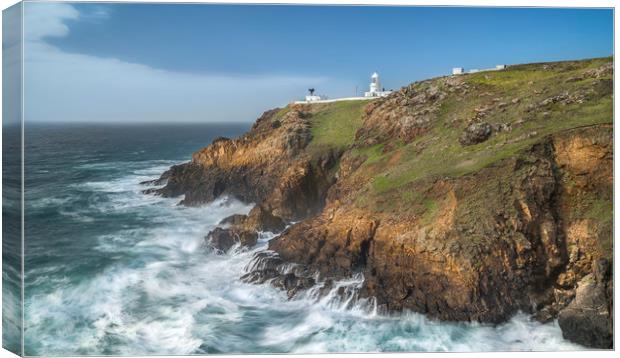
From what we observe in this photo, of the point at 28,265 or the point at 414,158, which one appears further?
the point at 414,158

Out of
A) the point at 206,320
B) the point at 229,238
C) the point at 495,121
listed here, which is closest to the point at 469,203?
the point at 495,121

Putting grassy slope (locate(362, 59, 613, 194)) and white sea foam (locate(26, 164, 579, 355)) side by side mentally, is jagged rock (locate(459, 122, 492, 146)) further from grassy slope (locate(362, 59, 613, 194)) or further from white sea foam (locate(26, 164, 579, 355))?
white sea foam (locate(26, 164, 579, 355))

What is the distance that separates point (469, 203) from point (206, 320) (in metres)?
8.71

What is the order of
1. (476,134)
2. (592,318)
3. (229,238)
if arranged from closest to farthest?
1. (592,318)
2. (476,134)
3. (229,238)

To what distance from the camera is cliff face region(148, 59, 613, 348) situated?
615 inches

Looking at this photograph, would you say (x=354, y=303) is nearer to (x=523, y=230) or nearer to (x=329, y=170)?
(x=523, y=230)

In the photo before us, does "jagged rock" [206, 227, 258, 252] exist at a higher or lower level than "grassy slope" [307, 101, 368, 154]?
lower

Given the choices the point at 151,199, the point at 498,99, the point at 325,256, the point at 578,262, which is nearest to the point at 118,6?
the point at 325,256

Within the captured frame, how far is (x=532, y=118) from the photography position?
20.2 m

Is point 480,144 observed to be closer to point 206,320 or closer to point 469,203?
point 469,203

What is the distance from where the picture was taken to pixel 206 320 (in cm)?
1498

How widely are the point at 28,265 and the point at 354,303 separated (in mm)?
9006

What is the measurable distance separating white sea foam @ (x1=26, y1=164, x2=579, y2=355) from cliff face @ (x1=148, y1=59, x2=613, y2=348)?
2.18 feet

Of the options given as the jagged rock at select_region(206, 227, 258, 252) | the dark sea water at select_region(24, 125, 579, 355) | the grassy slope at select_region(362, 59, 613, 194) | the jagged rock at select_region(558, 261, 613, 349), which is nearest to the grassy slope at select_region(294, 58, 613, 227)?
the grassy slope at select_region(362, 59, 613, 194)
